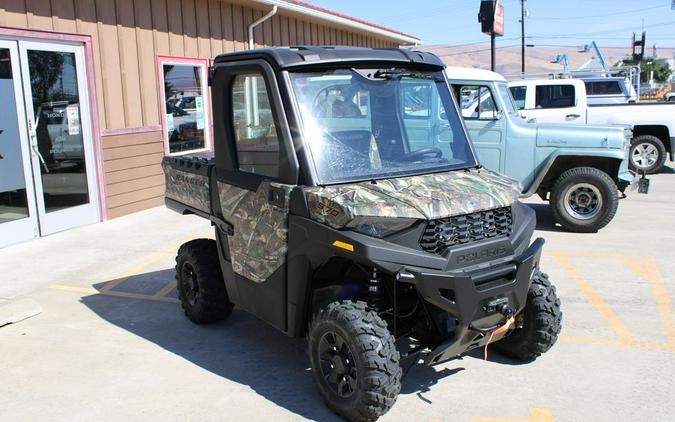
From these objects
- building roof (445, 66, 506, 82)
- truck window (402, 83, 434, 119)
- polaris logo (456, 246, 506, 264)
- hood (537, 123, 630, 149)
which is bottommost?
polaris logo (456, 246, 506, 264)

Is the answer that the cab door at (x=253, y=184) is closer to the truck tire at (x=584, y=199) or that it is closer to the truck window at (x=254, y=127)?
the truck window at (x=254, y=127)

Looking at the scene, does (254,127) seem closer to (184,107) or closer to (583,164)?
(583,164)

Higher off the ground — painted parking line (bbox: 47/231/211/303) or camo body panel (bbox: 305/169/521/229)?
camo body panel (bbox: 305/169/521/229)

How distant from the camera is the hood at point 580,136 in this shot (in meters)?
8.11

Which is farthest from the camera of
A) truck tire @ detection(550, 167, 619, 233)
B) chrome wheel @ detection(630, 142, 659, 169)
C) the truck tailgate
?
chrome wheel @ detection(630, 142, 659, 169)

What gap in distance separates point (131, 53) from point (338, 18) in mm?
6581

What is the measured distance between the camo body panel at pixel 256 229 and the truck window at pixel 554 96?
11.1 meters

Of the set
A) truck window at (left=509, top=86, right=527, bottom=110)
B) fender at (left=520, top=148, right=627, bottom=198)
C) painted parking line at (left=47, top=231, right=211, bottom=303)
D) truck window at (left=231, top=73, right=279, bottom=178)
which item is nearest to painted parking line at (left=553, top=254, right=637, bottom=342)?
fender at (left=520, top=148, right=627, bottom=198)

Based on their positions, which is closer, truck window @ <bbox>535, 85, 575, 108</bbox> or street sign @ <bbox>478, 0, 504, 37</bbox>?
truck window @ <bbox>535, 85, 575, 108</bbox>

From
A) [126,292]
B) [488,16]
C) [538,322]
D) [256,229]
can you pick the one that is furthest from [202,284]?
[488,16]

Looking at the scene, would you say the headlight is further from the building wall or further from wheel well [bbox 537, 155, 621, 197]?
the building wall

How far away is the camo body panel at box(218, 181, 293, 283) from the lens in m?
3.77

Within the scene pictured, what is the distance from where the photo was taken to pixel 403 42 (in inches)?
800

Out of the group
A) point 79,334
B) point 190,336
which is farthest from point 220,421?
point 79,334
